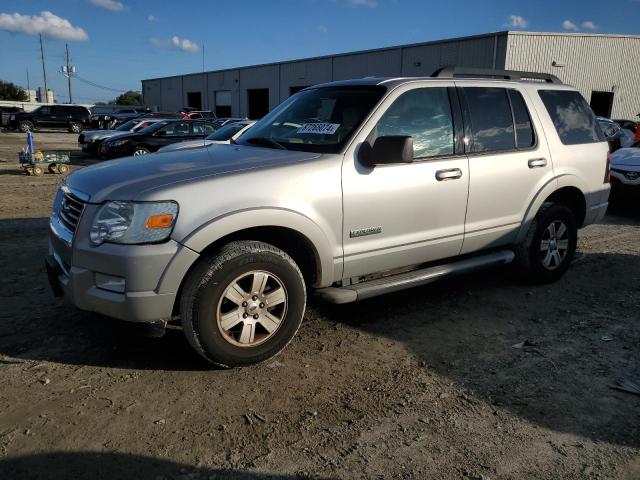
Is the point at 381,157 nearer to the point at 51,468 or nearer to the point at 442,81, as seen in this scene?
the point at 442,81

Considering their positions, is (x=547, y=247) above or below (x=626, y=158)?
below

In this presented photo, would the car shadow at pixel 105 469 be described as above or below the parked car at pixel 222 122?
below

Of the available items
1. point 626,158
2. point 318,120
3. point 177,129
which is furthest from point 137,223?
point 177,129

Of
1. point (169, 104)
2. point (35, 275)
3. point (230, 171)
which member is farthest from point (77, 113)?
point (230, 171)

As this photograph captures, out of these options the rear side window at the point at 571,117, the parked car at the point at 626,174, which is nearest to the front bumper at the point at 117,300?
the rear side window at the point at 571,117

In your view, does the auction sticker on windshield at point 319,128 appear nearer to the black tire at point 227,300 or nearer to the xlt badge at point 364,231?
the xlt badge at point 364,231

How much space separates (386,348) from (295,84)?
40225 millimetres

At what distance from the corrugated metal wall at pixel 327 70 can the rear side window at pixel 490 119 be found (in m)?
21.1

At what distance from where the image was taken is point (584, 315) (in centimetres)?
456

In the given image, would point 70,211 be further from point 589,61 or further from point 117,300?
point 589,61

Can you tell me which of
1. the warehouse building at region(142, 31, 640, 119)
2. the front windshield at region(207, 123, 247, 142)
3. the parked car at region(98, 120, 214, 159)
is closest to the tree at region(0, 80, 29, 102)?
the warehouse building at region(142, 31, 640, 119)

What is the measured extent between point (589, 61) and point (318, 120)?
31.0m

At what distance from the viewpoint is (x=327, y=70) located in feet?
126

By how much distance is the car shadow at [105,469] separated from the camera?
244 cm
